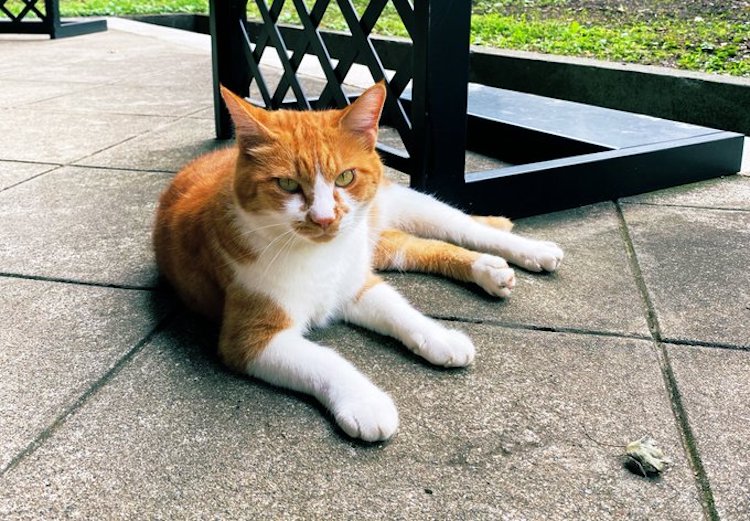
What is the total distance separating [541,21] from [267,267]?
7.68m

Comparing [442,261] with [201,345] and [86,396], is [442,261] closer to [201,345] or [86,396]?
[201,345]

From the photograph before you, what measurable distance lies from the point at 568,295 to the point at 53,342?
1.63m

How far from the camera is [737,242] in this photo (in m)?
2.72

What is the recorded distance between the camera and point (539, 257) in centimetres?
246

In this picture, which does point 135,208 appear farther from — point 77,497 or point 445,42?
point 77,497

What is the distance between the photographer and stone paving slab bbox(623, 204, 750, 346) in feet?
6.91

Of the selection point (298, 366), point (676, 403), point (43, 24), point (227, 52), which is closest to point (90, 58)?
point (43, 24)

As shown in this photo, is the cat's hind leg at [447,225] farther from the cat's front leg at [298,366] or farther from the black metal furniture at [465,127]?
the cat's front leg at [298,366]

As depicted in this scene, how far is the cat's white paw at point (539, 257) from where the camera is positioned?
8.04ft

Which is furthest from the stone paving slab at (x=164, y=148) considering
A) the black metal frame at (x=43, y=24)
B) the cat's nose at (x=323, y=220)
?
the black metal frame at (x=43, y=24)

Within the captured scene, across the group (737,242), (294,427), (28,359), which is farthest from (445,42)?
(28,359)

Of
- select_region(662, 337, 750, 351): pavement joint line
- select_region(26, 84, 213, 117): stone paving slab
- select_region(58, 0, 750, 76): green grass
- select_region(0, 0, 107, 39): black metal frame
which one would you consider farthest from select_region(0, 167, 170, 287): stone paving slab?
select_region(0, 0, 107, 39): black metal frame

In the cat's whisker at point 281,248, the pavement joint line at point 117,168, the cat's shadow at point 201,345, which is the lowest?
the cat's shadow at point 201,345

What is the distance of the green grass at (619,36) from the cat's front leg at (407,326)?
488cm
